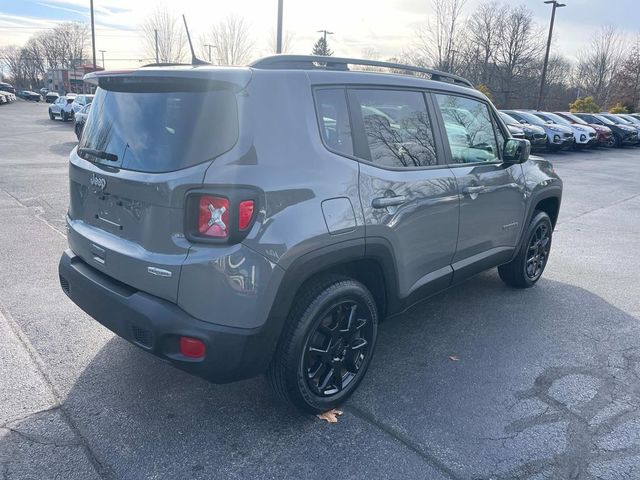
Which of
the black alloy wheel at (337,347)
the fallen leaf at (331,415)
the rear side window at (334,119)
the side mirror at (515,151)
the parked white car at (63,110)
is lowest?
the fallen leaf at (331,415)

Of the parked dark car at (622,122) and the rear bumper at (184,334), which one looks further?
the parked dark car at (622,122)

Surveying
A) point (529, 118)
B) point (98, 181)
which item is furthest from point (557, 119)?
point (98, 181)

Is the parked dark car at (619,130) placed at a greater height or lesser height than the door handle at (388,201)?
greater

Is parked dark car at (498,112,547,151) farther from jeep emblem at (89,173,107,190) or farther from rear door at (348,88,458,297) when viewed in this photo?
jeep emblem at (89,173,107,190)

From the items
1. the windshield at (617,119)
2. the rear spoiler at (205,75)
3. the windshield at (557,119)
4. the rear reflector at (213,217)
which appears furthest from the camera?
the windshield at (617,119)

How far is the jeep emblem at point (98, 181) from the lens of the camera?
2.85 metres

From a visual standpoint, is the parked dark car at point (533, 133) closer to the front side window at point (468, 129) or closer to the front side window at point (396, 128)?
the front side window at point (468, 129)

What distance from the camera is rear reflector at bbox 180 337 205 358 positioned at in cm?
247

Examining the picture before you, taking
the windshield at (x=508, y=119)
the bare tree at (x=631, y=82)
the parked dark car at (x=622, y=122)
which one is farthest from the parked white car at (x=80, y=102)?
the bare tree at (x=631, y=82)

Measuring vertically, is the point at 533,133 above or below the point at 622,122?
below

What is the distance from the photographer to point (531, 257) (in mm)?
5156

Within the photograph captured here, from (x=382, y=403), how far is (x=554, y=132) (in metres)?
21.0

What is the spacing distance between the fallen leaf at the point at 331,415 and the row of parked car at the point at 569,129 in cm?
1641

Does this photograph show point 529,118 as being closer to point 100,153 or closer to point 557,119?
point 557,119
